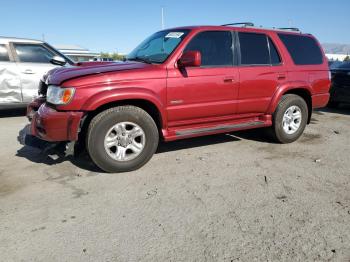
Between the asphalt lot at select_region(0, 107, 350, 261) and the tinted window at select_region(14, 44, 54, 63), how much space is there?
2.75m

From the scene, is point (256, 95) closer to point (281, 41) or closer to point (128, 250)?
point (281, 41)

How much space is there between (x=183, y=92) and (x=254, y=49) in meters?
1.48

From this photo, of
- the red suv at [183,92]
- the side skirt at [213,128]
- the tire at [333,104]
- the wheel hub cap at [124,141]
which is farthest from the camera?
the tire at [333,104]

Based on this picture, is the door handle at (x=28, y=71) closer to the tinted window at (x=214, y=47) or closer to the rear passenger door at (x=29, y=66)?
the rear passenger door at (x=29, y=66)

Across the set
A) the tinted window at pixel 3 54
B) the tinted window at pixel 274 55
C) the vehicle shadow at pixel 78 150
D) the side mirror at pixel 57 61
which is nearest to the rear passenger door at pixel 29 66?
the tinted window at pixel 3 54

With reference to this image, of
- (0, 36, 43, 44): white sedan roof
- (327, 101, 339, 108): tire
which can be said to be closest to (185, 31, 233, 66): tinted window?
(0, 36, 43, 44): white sedan roof

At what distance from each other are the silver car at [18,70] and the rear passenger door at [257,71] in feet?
12.8

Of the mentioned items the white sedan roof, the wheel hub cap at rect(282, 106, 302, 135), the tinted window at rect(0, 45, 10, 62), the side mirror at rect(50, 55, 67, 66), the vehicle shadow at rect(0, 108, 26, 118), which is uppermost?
the white sedan roof

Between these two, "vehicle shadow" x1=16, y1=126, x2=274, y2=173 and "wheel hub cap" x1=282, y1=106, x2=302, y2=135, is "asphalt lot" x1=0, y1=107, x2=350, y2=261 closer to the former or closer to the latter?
"vehicle shadow" x1=16, y1=126, x2=274, y2=173

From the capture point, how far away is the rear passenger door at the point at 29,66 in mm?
6742

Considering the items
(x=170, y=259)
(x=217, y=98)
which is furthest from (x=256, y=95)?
(x=170, y=259)

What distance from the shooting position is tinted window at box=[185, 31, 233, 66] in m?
4.31

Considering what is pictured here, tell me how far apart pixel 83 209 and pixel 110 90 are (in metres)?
1.36

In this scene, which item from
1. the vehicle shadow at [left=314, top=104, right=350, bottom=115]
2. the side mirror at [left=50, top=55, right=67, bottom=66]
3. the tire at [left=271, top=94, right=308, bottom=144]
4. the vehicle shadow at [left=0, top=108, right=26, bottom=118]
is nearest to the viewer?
the tire at [left=271, top=94, right=308, bottom=144]
